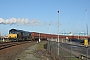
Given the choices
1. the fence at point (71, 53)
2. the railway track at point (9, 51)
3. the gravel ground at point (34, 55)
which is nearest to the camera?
the fence at point (71, 53)

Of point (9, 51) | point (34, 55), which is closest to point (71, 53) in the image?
point (34, 55)

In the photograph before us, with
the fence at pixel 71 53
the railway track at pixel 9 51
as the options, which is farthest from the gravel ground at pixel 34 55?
the fence at pixel 71 53

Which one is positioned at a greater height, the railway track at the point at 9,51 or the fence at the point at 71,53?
the fence at the point at 71,53

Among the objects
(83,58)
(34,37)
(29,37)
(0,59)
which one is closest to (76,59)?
(83,58)

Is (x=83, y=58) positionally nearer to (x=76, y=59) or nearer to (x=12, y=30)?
(x=76, y=59)

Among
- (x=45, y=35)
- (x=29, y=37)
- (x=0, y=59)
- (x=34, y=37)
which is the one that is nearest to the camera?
(x=0, y=59)

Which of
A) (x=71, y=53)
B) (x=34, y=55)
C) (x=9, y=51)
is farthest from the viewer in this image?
(x=9, y=51)

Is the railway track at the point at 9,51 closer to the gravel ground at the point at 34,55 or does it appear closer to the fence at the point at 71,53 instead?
the gravel ground at the point at 34,55

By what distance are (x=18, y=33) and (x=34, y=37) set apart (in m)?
29.9

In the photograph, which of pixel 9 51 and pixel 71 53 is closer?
pixel 71 53

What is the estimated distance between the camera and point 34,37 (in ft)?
320

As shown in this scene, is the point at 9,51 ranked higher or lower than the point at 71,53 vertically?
lower

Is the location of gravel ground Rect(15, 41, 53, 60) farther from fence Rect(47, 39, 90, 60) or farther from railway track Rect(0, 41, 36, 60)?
fence Rect(47, 39, 90, 60)

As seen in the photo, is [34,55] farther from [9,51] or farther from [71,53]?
[71,53]
